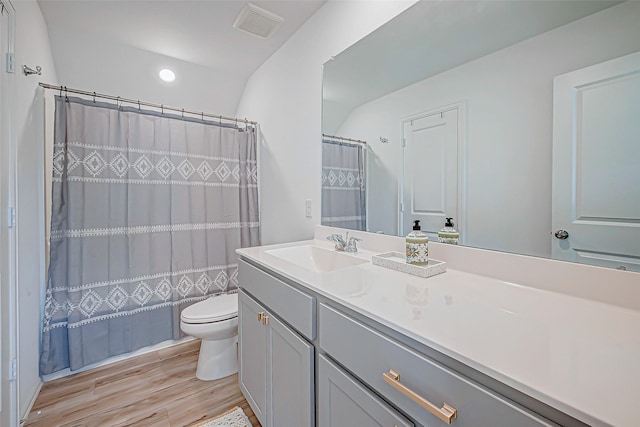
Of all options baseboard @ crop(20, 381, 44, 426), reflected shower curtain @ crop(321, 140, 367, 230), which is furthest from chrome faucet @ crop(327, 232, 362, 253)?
baseboard @ crop(20, 381, 44, 426)

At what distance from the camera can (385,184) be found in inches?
Result: 57.8

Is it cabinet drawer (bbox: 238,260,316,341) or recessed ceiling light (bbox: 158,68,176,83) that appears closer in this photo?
cabinet drawer (bbox: 238,260,316,341)

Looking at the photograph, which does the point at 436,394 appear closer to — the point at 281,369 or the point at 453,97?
the point at 281,369

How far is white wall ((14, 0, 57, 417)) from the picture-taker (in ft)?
4.76

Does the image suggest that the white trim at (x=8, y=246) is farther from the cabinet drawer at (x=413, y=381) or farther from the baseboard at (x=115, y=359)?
the cabinet drawer at (x=413, y=381)

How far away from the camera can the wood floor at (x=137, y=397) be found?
4.87 feet

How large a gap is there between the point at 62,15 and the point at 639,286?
3151mm

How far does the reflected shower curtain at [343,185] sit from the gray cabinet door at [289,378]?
0.77 metres

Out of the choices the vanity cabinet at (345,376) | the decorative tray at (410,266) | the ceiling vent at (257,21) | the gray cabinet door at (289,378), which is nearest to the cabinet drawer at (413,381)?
the vanity cabinet at (345,376)

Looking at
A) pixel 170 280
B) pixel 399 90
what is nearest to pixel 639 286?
pixel 399 90

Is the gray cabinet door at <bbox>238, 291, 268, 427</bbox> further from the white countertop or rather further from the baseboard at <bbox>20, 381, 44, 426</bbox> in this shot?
the baseboard at <bbox>20, 381, 44, 426</bbox>

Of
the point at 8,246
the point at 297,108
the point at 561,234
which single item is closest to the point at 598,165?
the point at 561,234

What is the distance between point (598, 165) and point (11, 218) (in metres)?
2.33

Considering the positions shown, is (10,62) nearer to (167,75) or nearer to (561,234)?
(167,75)
